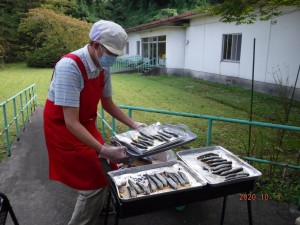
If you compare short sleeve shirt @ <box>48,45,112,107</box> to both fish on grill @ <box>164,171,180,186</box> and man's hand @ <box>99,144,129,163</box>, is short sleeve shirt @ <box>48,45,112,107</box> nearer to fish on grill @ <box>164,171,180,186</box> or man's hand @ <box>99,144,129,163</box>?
man's hand @ <box>99,144,129,163</box>

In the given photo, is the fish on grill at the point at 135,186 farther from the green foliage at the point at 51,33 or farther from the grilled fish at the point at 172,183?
the green foliage at the point at 51,33

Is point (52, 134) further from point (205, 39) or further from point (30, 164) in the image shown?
point (205, 39)

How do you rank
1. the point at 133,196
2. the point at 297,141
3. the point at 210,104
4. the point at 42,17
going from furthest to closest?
the point at 42,17
the point at 210,104
the point at 297,141
the point at 133,196

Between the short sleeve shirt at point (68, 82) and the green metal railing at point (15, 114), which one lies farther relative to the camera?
the green metal railing at point (15, 114)

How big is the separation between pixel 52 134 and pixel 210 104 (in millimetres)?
8714

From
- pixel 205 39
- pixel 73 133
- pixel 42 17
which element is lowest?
pixel 73 133

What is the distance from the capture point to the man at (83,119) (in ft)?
7.02

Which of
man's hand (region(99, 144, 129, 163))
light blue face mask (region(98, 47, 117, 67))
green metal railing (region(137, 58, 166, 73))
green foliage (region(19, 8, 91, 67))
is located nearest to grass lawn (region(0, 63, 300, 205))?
man's hand (region(99, 144, 129, 163))

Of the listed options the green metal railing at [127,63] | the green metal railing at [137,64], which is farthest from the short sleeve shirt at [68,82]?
the green metal railing at [127,63]

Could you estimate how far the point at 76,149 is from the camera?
2.33 meters

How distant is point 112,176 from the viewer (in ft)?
7.48

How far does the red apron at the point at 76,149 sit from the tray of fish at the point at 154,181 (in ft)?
0.73

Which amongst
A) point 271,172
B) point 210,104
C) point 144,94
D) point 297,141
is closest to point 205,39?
point 144,94

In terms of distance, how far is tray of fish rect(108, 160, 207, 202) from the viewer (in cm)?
206
